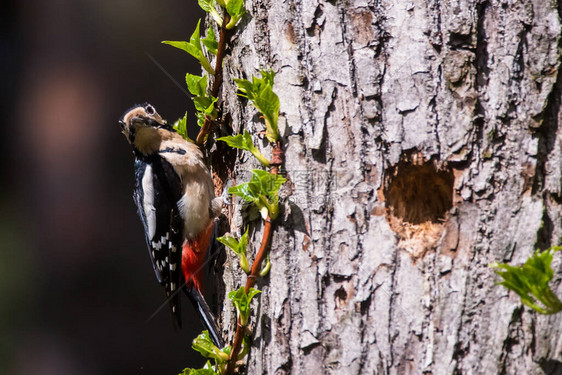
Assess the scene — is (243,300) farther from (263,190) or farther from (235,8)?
(235,8)

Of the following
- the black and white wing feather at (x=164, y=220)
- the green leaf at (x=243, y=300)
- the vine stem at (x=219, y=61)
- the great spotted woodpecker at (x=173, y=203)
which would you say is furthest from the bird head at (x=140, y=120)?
the green leaf at (x=243, y=300)

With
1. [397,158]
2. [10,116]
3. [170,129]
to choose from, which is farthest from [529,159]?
[10,116]

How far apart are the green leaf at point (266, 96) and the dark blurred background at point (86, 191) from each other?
222 cm

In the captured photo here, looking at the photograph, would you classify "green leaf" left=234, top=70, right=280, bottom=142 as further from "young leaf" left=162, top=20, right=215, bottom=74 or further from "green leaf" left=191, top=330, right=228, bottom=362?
"green leaf" left=191, top=330, right=228, bottom=362

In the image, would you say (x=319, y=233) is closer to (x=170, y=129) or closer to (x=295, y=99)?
(x=295, y=99)

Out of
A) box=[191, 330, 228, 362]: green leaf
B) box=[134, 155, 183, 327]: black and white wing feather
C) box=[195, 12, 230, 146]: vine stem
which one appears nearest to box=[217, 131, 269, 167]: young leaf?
box=[195, 12, 230, 146]: vine stem

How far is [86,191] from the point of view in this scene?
12.3ft

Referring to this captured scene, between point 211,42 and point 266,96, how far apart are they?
0.42m

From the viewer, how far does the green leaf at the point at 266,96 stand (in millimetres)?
1508

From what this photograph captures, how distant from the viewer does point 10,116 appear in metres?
4.02

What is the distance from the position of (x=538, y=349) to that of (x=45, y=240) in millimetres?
3260

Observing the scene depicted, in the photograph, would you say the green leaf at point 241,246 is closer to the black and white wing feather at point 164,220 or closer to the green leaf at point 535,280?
the green leaf at point 535,280

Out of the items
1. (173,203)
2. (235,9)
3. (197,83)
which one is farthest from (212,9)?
(173,203)

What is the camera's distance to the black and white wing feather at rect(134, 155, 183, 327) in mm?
A: 2506
